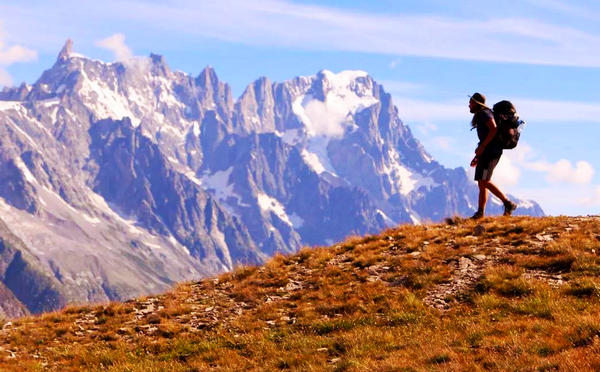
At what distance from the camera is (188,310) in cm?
1866

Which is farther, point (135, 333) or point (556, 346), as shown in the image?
point (135, 333)

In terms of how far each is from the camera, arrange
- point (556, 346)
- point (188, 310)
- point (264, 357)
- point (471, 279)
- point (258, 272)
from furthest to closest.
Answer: point (258, 272)
point (188, 310)
point (471, 279)
point (264, 357)
point (556, 346)

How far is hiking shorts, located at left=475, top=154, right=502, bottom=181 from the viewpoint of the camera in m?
22.2

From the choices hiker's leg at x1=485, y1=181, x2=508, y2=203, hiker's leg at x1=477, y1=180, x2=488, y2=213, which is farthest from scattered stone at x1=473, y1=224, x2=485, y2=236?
hiker's leg at x1=485, y1=181, x2=508, y2=203

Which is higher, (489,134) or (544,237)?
(489,134)

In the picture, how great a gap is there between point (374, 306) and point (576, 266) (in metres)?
5.75

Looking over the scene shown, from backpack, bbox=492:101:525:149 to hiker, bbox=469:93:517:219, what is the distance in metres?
0.23

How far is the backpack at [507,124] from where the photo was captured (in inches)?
854

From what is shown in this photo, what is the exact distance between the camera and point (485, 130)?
22.0 m

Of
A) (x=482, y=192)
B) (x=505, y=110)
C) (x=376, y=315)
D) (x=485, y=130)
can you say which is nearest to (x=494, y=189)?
(x=482, y=192)

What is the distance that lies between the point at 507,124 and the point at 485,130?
0.80 metres

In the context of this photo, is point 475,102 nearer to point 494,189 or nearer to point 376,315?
point 494,189

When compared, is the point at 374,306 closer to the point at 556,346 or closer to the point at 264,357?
the point at 264,357

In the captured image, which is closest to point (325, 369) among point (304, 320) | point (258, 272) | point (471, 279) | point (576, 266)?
point (304, 320)
